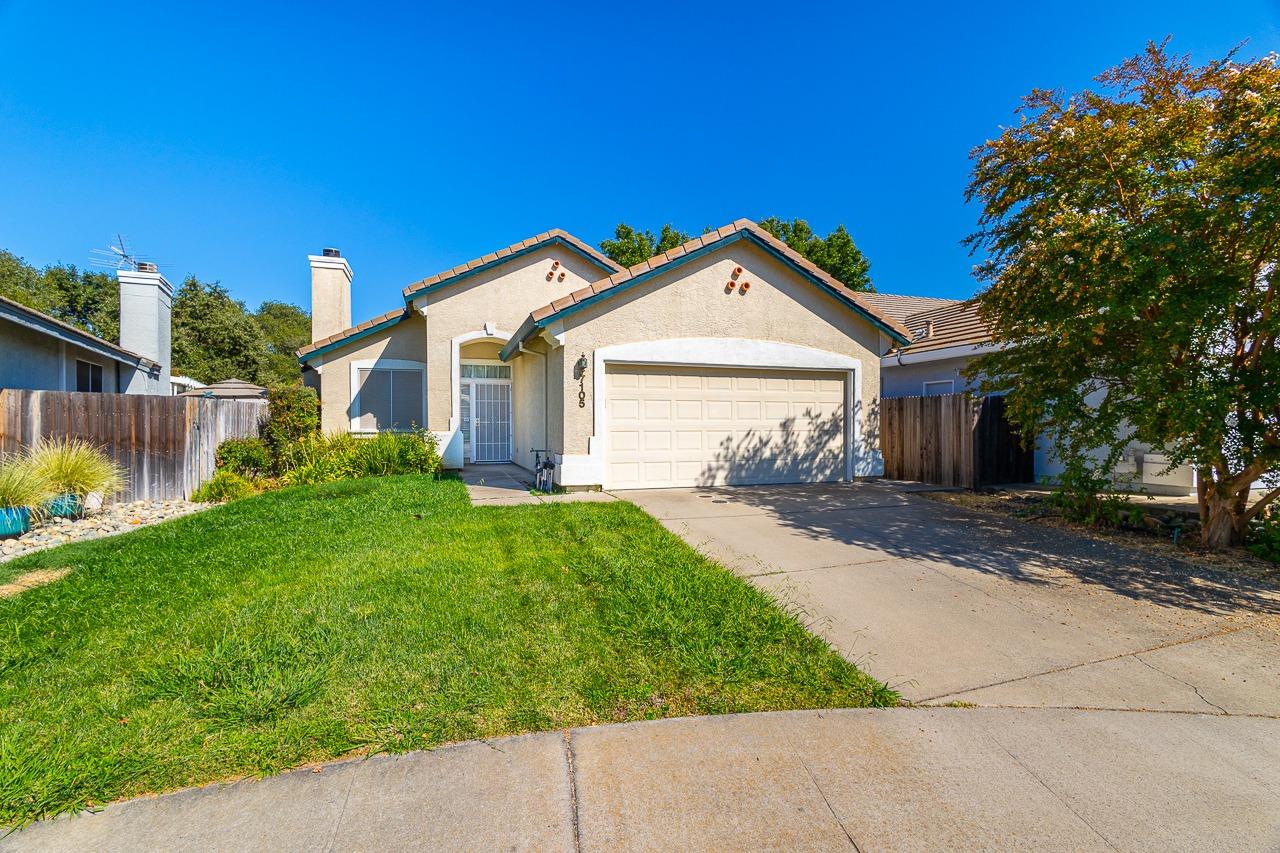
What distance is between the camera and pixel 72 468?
8.03 meters

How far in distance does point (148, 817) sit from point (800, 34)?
15.9 meters

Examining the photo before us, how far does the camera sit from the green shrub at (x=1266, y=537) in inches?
226

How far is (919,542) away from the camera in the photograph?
20.8 ft

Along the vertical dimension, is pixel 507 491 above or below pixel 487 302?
below

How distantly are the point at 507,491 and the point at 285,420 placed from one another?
5.65 metres

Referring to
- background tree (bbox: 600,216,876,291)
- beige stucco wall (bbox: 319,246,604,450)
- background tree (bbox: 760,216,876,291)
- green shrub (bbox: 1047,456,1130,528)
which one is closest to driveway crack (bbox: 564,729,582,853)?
green shrub (bbox: 1047,456,1130,528)

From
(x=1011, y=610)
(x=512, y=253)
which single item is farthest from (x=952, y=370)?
(x=512, y=253)

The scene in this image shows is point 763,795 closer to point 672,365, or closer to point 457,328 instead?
point 672,365

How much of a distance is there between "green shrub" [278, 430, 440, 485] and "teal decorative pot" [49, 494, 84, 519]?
3.04m

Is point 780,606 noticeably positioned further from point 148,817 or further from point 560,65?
point 560,65

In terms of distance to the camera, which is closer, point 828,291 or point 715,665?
point 715,665

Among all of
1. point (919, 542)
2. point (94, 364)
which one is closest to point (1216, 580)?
point (919, 542)

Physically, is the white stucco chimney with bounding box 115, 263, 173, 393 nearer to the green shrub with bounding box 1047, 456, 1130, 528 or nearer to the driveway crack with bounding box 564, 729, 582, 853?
the driveway crack with bounding box 564, 729, 582, 853

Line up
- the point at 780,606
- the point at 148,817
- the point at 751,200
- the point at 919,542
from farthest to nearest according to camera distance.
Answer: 1. the point at 751,200
2. the point at 919,542
3. the point at 780,606
4. the point at 148,817
